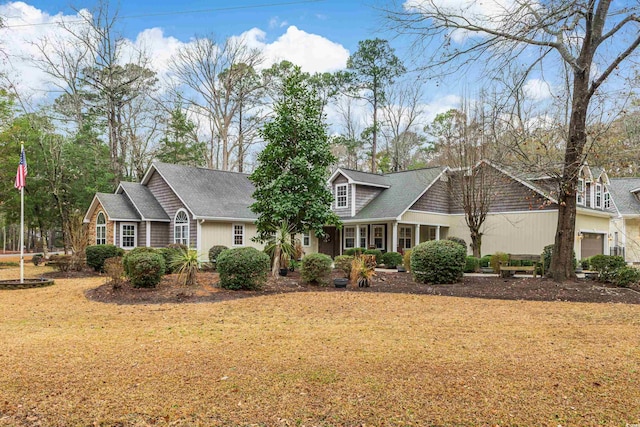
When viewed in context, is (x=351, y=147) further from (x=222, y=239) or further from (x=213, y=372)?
(x=213, y=372)

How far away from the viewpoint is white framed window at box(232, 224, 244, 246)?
2335 cm

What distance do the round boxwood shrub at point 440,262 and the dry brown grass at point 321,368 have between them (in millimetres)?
4309

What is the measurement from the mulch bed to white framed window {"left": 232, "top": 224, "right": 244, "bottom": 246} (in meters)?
8.90

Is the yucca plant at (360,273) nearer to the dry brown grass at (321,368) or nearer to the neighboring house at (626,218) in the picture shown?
the dry brown grass at (321,368)

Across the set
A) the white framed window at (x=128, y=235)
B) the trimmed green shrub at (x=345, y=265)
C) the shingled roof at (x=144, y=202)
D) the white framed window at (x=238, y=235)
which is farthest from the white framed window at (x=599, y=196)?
the white framed window at (x=128, y=235)

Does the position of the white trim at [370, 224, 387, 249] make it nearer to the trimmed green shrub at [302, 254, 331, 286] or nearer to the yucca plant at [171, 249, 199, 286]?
the trimmed green shrub at [302, 254, 331, 286]

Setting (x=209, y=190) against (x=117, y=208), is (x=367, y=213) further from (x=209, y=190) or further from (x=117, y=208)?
(x=117, y=208)

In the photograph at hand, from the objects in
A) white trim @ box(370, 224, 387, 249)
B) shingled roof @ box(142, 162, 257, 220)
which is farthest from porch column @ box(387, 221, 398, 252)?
shingled roof @ box(142, 162, 257, 220)

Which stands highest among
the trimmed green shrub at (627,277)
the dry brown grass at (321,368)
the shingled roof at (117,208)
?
the shingled roof at (117,208)

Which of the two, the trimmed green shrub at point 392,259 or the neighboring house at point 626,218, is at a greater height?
the neighboring house at point 626,218

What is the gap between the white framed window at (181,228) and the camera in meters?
22.5

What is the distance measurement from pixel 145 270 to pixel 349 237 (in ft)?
49.5

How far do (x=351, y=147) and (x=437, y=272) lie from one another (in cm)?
2675

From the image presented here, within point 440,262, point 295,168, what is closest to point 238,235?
point 295,168
